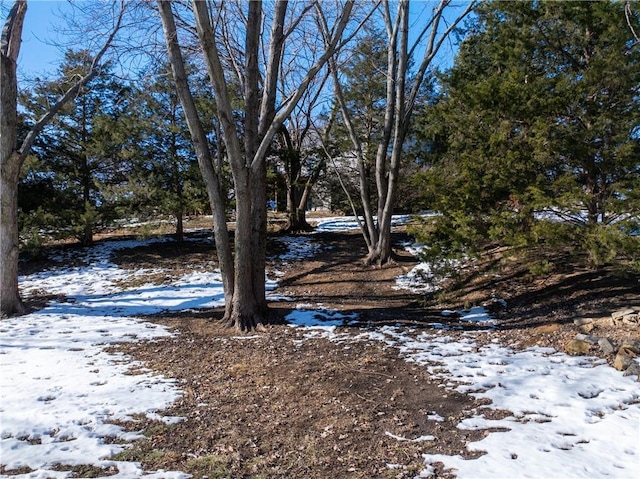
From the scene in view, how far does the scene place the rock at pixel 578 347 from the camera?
4922 millimetres

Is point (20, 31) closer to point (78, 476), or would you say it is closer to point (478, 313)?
point (78, 476)

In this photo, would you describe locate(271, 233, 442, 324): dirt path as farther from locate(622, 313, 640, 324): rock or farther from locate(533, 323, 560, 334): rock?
locate(622, 313, 640, 324): rock

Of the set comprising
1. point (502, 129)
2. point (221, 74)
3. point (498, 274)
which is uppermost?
point (221, 74)

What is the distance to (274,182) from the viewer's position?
14312mm

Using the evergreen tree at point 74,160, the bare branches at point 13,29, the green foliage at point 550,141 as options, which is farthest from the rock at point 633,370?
Result: the evergreen tree at point 74,160

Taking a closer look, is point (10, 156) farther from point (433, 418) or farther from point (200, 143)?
point (433, 418)

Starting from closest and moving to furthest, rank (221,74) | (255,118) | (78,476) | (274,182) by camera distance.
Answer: (78,476), (221,74), (255,118), (274,182)

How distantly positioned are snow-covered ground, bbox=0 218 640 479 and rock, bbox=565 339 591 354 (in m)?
0.16

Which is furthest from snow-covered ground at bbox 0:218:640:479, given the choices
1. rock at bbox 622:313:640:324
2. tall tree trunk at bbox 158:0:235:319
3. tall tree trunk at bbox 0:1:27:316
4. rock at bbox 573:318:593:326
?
tall tree trunk at bbox 158:0:235:319

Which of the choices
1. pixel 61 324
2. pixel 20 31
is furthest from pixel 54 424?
pixel 20 31

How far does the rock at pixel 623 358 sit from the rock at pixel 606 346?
0.46 ft

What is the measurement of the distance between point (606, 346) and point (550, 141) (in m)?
2.89

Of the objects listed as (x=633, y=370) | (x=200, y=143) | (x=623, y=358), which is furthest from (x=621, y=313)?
(x=200, y=143)

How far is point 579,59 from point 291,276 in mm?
7184
